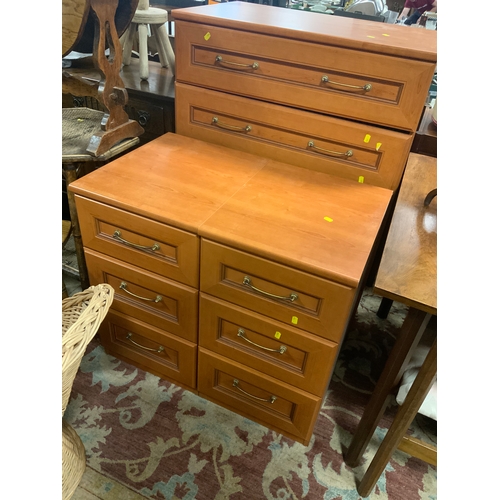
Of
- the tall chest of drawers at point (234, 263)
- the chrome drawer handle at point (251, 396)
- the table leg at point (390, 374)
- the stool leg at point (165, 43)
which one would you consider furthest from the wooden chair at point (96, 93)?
the table leg at point (390, 374)

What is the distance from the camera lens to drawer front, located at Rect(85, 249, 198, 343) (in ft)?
4.01

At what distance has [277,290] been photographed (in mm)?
1046

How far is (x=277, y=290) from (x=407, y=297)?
1.06ft

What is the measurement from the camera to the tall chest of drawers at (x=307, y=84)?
1139 mm

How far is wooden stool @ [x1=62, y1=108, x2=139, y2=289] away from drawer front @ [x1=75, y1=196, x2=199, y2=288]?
0.50ft

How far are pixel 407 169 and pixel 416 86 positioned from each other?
1.10 feet

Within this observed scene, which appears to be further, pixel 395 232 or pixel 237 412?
pixel 237 412

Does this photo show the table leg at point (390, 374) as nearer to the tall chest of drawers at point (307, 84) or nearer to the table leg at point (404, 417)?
the table leg at point (404, 417)

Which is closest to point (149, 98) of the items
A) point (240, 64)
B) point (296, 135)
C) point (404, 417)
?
point (240, 64)

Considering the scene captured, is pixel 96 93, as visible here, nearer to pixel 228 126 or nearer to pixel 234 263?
pixel 228 126

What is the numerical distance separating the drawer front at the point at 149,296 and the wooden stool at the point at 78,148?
204 millimetres

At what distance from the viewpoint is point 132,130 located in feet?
4.92

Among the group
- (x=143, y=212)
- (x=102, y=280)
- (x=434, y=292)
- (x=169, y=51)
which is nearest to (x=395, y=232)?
(x=434, y=292)

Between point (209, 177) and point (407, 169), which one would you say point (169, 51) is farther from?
point (407, 169)
